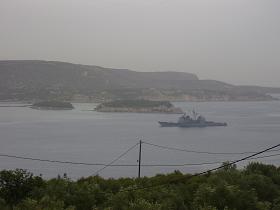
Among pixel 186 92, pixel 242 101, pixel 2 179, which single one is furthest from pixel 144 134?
pixel 242 101

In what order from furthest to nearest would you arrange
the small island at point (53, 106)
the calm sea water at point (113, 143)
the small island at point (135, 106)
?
1. the small island at point (53, 106)
2. the small island at point (135, 106)
3. the calm sea water at point (113, 143)

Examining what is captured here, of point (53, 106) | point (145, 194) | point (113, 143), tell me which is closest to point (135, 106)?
point (53, 106)

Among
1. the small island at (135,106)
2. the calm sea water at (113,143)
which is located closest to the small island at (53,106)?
the small island at (135,106)

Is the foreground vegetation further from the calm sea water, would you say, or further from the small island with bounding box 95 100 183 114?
the small island with bounding box 95 100 183 114

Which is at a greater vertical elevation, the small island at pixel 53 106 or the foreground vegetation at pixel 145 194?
the small island at pixel 53 106

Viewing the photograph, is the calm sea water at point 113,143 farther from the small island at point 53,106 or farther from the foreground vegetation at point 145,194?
the small island at point 53,106

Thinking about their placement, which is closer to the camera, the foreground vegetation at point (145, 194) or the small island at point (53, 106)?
the foreground vegetation at point (145, 194)

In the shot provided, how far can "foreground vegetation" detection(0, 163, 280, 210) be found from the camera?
27.8ft

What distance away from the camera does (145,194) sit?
9.40 meters

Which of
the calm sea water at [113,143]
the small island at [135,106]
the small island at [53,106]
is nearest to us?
the calm sea water at [113,143]

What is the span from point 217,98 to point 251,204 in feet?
387

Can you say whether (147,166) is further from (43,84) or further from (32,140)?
(43,84)

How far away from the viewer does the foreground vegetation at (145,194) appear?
8461 mm

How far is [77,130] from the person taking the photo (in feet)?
171
